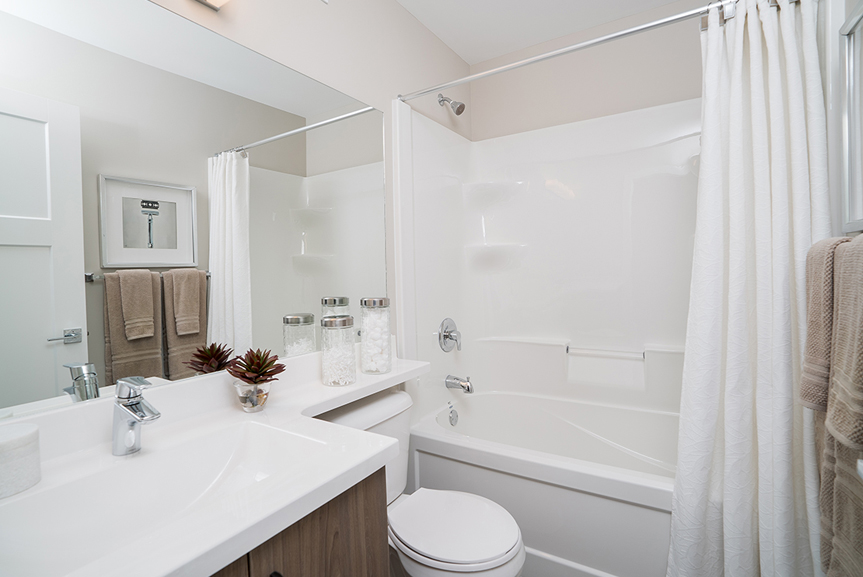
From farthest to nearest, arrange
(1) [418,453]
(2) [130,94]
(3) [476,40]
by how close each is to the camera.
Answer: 1. (3) [476,40]
2. (1) [418,453]
3. (2) [130,94]

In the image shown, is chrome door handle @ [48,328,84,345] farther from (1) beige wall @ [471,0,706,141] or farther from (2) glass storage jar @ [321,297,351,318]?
(1) beige wall @ [471,0,706,141]

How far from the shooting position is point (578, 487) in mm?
1423

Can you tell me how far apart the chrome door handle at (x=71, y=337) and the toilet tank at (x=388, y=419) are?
645 millimetres

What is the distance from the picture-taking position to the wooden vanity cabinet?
67 centimetres

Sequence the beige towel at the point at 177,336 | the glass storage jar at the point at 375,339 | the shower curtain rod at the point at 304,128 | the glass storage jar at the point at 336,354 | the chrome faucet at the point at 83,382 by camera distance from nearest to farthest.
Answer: the chrome faucet at the point at 83,382, the beige towel at the point at 177,336, the shower curtain rod at the point at 304,128, the glass storage jar at the point at 336,354, the glass storage jar at the point at 375,339

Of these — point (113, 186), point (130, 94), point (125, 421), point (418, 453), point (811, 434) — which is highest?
point (130, 94)

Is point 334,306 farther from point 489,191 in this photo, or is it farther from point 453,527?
point 489,191

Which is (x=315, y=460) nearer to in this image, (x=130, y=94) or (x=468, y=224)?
(x=130, y=94)

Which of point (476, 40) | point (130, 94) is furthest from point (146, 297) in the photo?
point (476, 40)

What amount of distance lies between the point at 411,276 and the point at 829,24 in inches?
62.8

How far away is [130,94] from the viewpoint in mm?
1005

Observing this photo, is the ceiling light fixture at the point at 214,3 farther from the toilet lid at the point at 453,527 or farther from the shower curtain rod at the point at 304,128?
the toilet lid at the point at 453,527

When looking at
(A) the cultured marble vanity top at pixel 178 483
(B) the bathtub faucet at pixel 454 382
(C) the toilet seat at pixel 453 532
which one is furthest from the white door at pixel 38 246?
(B) the bathtub faucet at pixel 454 382

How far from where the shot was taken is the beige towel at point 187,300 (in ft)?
3.64
